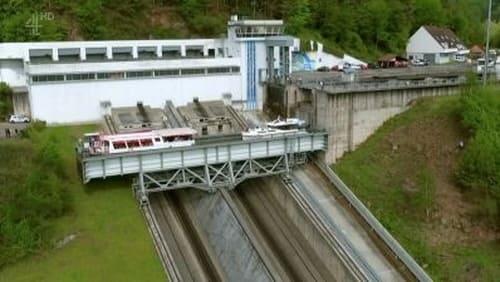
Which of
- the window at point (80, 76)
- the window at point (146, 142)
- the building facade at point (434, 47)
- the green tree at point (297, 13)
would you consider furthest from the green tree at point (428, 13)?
the window at point (146, 142)

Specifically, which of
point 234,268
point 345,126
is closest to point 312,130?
point 345,126

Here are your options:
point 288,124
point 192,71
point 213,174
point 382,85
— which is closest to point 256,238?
point 213,174

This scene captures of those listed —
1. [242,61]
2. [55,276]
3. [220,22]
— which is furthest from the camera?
[220,22]

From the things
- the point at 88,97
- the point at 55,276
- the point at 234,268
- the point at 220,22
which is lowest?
the point at 234,268

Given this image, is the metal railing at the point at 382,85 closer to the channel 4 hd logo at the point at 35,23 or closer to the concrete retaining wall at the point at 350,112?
the concrete retaining wall at the point at 350,112

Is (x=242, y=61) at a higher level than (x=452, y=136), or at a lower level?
higher

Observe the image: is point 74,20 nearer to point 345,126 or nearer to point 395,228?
point 345,126

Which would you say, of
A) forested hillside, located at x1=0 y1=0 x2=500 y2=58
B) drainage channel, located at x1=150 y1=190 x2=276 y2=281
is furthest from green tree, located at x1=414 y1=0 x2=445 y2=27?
drainage channel, located at x1=150 y1=190 x2=276 y2=281
